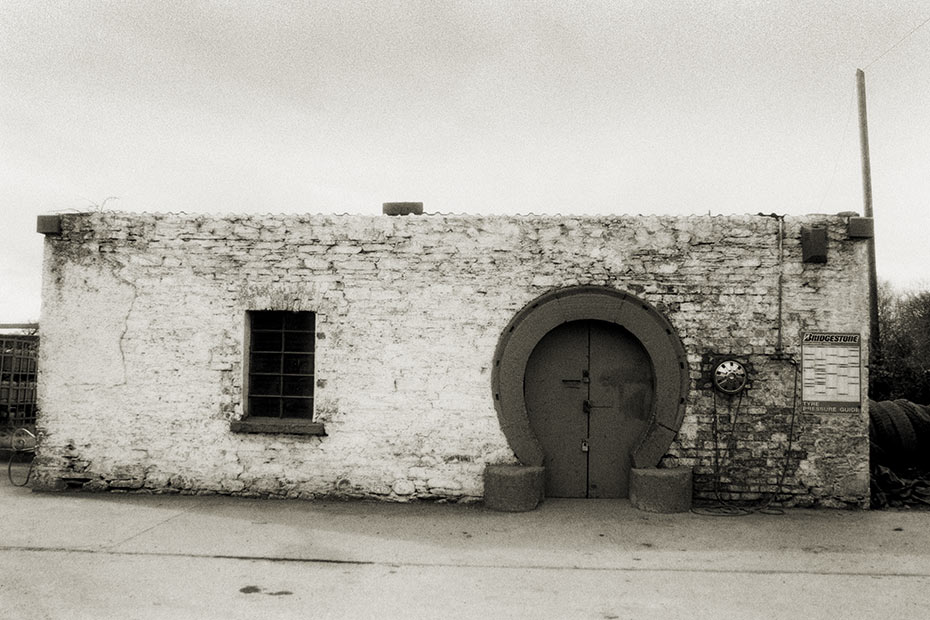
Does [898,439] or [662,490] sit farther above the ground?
[898,439]

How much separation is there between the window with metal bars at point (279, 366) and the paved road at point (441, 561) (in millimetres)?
1022

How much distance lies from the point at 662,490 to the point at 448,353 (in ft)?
8.63

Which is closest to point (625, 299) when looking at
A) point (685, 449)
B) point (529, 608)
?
point (685, 449)

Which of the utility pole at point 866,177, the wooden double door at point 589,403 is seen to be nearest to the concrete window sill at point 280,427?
the wooden double door at point 589,403

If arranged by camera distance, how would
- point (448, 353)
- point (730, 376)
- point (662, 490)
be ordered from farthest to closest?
point (448, 353) → point (730, 376) → point (662, 490)

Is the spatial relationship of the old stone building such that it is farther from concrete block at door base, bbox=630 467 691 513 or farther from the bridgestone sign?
concrete block at door base, bbox=630 467 691 513

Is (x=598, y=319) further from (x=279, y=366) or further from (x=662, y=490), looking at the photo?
(x=279, y=366)

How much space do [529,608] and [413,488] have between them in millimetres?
3124

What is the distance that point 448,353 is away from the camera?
7594 millimetres

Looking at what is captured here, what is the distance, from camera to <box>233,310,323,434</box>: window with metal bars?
25.9ft

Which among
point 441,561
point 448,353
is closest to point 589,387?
point 448,353

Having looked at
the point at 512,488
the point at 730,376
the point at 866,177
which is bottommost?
the point at 512,488

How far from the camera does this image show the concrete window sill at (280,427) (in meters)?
7.61

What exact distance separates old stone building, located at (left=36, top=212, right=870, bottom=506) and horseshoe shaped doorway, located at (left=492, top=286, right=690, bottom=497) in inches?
0.9
